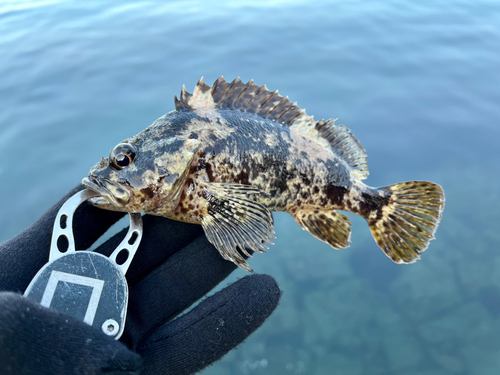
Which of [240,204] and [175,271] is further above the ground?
[240,204]

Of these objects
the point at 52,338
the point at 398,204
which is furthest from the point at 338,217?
the point at 52,338

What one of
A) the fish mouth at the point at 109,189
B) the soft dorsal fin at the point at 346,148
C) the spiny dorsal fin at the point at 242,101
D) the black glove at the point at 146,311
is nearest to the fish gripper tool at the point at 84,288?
the black glove at the point at 146,311

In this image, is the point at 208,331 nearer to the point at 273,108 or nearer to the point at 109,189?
the point at 109,189

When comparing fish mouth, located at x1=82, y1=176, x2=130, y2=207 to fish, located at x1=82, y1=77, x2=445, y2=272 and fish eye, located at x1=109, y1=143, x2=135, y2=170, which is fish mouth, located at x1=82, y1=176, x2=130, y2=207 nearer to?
fish, located at x1=82, y1=77, x2=445, y2=272

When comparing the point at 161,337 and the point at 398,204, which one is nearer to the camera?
the point at 161,337

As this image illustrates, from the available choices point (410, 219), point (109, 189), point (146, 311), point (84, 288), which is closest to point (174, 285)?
point (146, 311)

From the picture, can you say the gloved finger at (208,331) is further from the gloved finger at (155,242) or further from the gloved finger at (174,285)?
the gloved finger at (155,242)

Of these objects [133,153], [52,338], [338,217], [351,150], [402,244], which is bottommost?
[402,244]

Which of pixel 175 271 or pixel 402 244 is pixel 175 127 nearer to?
pixel 175 271
